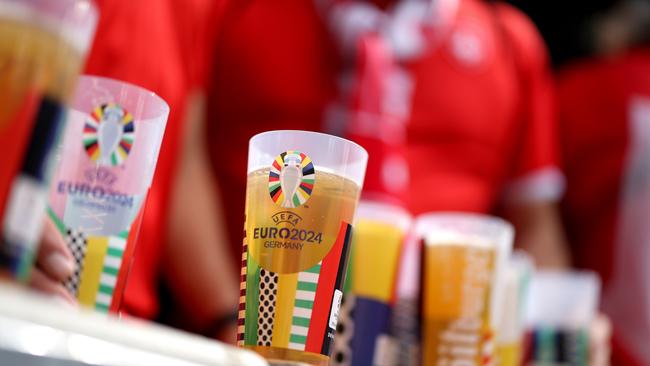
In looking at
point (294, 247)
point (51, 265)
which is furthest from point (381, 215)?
point (51, 265)

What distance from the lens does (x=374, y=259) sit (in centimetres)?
74

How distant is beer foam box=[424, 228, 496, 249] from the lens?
→ 741 millimetres

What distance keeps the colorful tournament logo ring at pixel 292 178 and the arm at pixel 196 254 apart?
2.18 feet

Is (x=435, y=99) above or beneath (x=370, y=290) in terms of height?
above

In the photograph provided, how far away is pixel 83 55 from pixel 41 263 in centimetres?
10

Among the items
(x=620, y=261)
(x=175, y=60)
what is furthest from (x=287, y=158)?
(x=620, y=261)

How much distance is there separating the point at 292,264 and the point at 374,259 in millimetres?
254

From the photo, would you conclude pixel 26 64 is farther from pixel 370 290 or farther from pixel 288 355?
pixel 370 290

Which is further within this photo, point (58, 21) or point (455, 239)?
point (455, 239)

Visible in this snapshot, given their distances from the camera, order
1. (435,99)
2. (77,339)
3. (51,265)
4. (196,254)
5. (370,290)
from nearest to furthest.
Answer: (77,339)
(51,265)
(370,290)
(196,254)
(435,99)

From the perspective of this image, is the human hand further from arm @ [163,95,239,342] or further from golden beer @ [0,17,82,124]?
arm @ [163,95,239,342]

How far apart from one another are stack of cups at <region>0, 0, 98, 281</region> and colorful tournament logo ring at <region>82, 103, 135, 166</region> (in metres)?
0.13

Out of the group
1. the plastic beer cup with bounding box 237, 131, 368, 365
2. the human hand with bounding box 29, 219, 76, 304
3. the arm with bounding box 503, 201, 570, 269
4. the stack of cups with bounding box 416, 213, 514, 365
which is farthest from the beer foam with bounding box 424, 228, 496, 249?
the arm with bounding box 503, 201, 570, 269

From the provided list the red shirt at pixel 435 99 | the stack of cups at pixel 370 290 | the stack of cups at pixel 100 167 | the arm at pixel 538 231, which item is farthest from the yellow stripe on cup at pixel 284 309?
the arm at pixel 538 231
